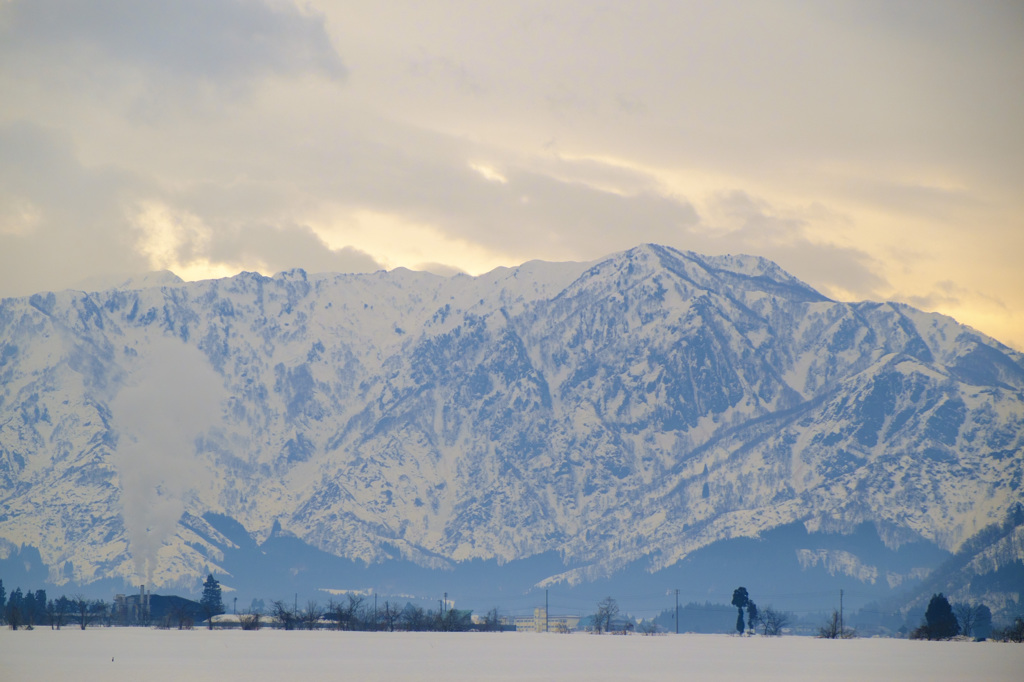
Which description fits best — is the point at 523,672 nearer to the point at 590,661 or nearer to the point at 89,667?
the point at 590,661

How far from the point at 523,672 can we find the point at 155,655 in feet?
178

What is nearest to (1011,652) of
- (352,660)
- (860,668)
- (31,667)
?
(860,668)

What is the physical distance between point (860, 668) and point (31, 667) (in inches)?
3737

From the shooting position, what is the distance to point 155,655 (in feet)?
582

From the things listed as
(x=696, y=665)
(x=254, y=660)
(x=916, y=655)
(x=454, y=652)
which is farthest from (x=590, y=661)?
(x=916, y=655)

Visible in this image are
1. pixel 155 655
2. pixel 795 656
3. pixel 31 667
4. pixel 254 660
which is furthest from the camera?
pixel 795 656

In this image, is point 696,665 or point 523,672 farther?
point 696,665

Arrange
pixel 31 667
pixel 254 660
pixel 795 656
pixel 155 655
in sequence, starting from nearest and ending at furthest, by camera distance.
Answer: pixel 31 667
pixel 254 660
pixel 155 655
pixel 795 656

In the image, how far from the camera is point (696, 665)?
558ft

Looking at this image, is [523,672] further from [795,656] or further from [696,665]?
[795,656]

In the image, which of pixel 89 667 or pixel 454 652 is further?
pixel 454 652

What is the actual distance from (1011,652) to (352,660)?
97.1 meters

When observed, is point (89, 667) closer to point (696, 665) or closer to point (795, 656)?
point (696, 665)

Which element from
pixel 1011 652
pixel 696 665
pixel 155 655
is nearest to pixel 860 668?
pixel 696 665
